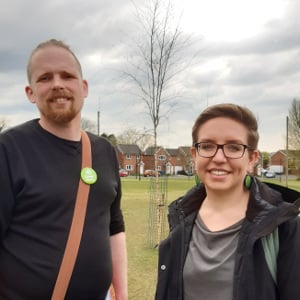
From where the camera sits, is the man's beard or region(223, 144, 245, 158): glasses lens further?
the man's beard

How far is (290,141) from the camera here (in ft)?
132

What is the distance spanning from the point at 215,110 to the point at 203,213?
50cm

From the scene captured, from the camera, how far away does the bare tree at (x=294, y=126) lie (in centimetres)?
3938

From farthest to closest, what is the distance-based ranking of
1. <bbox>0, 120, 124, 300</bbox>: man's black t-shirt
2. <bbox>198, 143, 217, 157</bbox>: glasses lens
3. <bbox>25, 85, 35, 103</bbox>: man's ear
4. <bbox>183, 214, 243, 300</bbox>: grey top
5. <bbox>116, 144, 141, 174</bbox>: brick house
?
<bbox>116, 144, 141, 174</bbox>: brick house < <bbox>25, 85, 35, 103</bbox>: man's ear < <bbox>0, 120, 124, 300</bbox>: man's black t-shirt < <bbox>198, 143, 217, 157</bbox>: glasses lens < <bbox>183, 214, 243, 300</bbox>: grey top

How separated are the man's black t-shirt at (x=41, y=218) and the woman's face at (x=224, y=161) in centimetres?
77

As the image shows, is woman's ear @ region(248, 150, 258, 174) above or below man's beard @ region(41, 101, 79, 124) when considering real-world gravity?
below

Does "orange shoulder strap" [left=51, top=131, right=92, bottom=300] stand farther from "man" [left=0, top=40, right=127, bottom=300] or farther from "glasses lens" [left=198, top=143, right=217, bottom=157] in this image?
"glasses lens" [left=198, top=143, right=217, bottom=157]

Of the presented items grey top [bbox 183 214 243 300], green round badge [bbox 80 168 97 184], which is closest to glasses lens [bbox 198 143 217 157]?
grey top [bbox 183 214 243 300]

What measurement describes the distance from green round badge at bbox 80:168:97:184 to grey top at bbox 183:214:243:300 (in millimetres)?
736

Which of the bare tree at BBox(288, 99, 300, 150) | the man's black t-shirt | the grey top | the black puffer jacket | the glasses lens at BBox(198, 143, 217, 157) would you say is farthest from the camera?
the bare tree at BBox(288, 99, 300, 150)

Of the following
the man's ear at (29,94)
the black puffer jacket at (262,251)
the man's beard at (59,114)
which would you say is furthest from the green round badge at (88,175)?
the black puffer jacket at (262,251)

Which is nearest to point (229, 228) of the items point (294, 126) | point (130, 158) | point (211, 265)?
point (211, 265)

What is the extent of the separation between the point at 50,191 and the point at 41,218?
0.14m

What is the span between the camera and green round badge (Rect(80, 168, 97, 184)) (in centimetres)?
230
